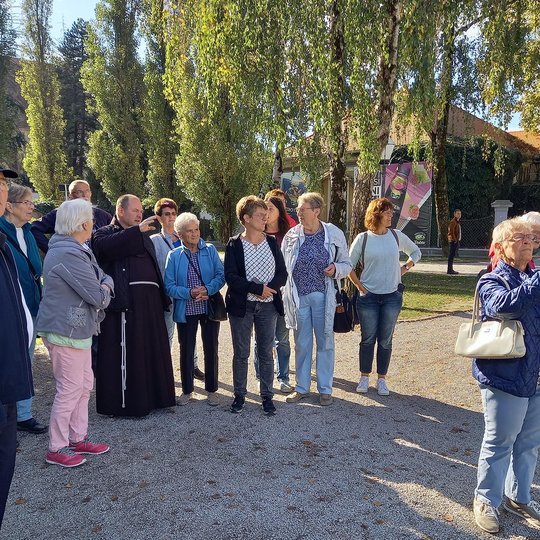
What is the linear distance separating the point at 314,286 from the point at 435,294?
7536 mm

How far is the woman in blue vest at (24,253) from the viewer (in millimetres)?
4375

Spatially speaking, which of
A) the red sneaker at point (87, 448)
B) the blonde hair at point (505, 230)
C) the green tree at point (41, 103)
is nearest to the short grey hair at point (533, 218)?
the blonde hair at point (505, 230)

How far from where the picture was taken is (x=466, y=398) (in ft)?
17.5

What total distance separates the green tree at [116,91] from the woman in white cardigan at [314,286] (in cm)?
2514

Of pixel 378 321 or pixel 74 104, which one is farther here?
pixel 74 104

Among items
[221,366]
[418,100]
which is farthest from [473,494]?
[418,100]

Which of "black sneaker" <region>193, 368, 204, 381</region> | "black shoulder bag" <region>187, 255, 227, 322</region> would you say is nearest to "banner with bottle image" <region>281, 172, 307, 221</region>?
"black sneaker" <region>193, 368, 204, 381</region>

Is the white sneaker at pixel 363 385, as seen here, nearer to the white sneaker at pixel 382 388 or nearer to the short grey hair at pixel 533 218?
the white sneaker at pixel 382 388

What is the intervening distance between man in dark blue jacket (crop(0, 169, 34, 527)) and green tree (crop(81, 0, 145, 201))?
2712 cm

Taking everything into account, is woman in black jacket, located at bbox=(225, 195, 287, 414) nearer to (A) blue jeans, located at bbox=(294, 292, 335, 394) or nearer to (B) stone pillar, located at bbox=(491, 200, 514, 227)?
(A) blue jeans, located at bbox=(294, 292, 335, 394)

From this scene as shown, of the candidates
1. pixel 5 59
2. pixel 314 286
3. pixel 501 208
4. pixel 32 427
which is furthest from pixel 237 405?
pixel 5 59

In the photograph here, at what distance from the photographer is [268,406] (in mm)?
4801

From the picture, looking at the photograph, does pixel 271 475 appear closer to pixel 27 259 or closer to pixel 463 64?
pixel 27 259

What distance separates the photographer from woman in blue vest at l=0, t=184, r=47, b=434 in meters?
4.38
